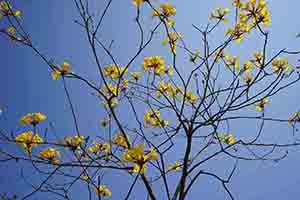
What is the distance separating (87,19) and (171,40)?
0.64 metres

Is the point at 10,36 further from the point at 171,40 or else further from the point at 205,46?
the point at 205,46

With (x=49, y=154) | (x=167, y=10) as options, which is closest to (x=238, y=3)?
(x=167, y=10)

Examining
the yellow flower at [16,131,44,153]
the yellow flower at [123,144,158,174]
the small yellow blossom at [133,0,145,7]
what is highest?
the small yellow blossom at [133,0,145,7]

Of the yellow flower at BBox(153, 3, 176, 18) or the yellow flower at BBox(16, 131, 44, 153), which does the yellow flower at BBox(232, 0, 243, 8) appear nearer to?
the yellow flower at BBox(153, 3, 176, 18)

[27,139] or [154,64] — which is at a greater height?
[154,64]

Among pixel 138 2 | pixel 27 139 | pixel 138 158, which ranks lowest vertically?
pixel 138 158

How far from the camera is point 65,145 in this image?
1.80 metres

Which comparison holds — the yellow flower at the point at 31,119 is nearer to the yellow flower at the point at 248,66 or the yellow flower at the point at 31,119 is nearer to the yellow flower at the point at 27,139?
the yellow flower at the point at 27,139

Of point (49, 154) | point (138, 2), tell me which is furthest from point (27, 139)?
point (138, 2)

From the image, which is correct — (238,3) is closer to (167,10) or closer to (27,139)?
(167,10)

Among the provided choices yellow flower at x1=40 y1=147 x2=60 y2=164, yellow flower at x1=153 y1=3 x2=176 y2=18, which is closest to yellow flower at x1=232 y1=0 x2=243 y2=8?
yellow flower at x1=153 y1=3 x2=176 y2=18

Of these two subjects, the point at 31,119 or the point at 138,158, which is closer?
the point at 138,158

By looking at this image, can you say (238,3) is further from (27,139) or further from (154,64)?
(27,139)

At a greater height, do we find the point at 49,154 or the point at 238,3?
the point at 238,3
